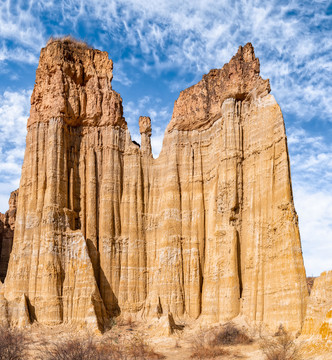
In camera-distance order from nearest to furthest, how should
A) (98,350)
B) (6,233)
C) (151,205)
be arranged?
(98,350)
(151,205)
(6,233)

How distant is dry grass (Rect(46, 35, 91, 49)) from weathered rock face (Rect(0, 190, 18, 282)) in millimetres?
20554

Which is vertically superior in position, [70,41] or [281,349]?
[70,41]

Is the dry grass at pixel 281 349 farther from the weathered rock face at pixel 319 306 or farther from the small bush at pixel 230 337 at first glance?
the small bush at pixel 230 337

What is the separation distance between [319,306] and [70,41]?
30.3m

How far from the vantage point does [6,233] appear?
49281 millimetres

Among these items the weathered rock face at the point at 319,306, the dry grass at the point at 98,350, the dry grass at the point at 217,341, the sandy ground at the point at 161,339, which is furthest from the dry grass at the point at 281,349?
the dry grass at the point at 98,350

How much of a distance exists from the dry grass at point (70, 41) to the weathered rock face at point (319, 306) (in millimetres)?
28874

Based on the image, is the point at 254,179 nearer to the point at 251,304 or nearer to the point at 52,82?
the point at 251,304

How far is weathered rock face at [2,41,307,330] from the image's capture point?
1039 inches

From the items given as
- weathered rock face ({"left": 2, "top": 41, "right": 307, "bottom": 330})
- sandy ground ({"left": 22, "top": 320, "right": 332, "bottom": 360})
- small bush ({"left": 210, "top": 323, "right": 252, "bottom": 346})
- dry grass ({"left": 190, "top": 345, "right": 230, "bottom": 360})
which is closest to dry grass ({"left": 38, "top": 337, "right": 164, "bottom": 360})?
sandy ground ({"left": 22, "top": 320, "right": 332, "bottom": 360})

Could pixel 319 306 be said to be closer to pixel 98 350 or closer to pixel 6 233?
pixel 98 350

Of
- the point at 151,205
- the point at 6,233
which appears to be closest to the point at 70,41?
the point at 151,205

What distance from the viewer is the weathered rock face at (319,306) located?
1630 centimetres

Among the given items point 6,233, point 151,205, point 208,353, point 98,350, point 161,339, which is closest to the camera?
point 98,350
